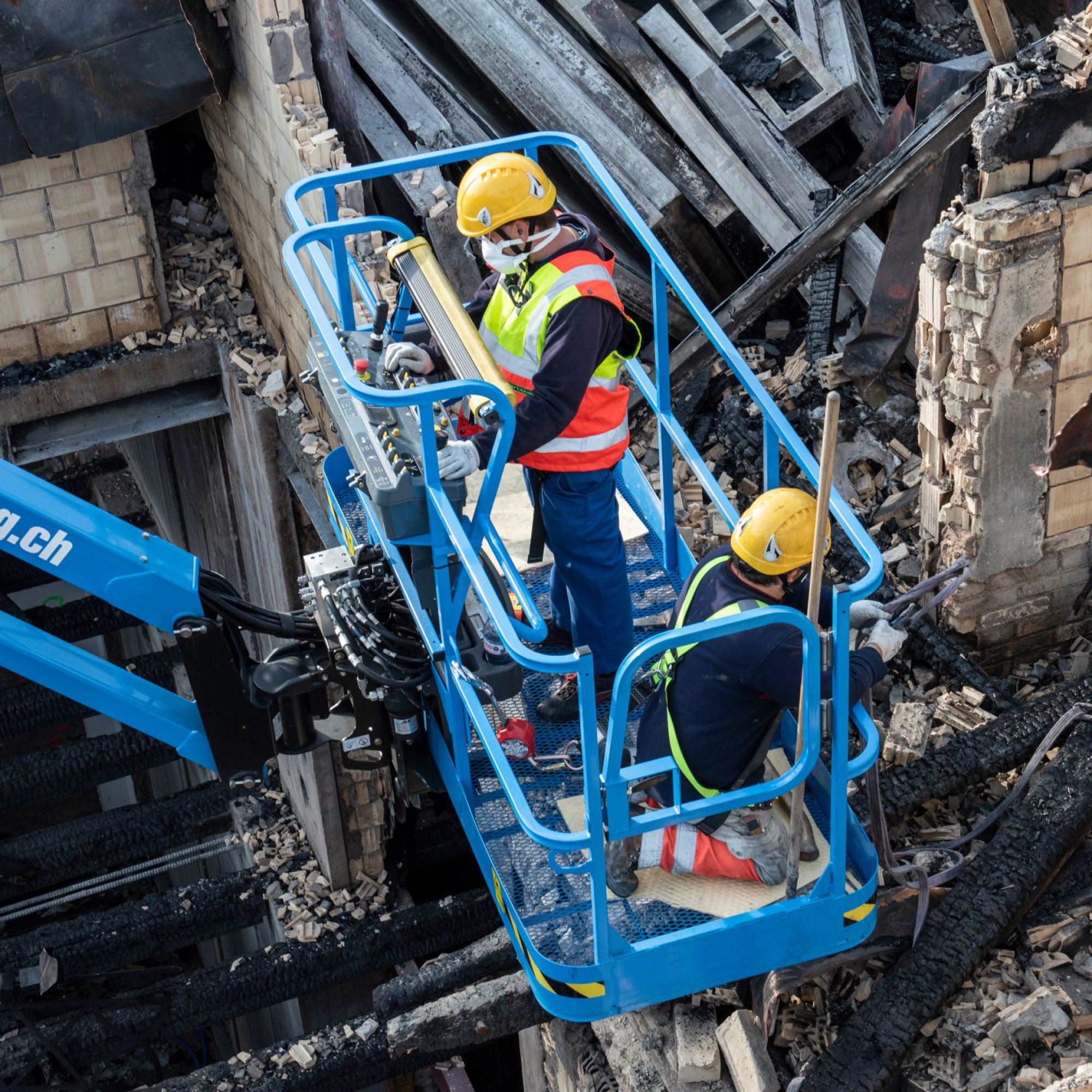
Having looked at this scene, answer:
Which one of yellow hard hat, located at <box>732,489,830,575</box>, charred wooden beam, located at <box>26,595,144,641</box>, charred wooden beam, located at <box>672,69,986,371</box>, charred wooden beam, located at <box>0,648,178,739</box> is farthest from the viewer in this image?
charred wooden beam, located at <box>26,595,144,641</box>

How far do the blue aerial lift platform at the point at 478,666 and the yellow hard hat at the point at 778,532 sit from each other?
0.33ft

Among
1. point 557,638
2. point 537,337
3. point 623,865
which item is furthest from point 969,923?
point 537,337

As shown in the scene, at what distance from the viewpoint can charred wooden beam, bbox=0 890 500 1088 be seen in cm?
787

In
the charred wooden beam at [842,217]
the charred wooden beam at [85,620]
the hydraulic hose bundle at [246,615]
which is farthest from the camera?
the charred wooden beam at [85,620]

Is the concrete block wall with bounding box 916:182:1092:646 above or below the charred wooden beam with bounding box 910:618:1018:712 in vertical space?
above

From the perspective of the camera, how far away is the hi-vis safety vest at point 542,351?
15.5 feet

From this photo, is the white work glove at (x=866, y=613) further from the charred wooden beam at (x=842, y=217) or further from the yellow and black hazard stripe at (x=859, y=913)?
the charred wooden beam at (x=842, y=217)

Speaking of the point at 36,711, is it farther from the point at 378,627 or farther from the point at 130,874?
the point at 378,627

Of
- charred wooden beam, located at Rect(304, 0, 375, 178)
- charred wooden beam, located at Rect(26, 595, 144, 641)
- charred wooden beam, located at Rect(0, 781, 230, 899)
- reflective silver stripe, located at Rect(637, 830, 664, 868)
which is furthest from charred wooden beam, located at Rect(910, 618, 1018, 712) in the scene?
charred wooden beam, located at Rect(26, 595, 144, 641)

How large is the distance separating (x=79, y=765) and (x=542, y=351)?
5.62 metres

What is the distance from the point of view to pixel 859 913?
14.9ft

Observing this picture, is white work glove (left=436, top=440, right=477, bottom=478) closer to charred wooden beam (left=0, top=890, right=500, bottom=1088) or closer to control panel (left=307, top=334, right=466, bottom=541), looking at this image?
control panel (left=307, top=334, right=466, bottom=541)

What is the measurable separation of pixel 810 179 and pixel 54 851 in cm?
648

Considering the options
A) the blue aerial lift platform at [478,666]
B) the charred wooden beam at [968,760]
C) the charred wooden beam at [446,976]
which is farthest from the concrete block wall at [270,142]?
the charred wooden beam at [968,760]
